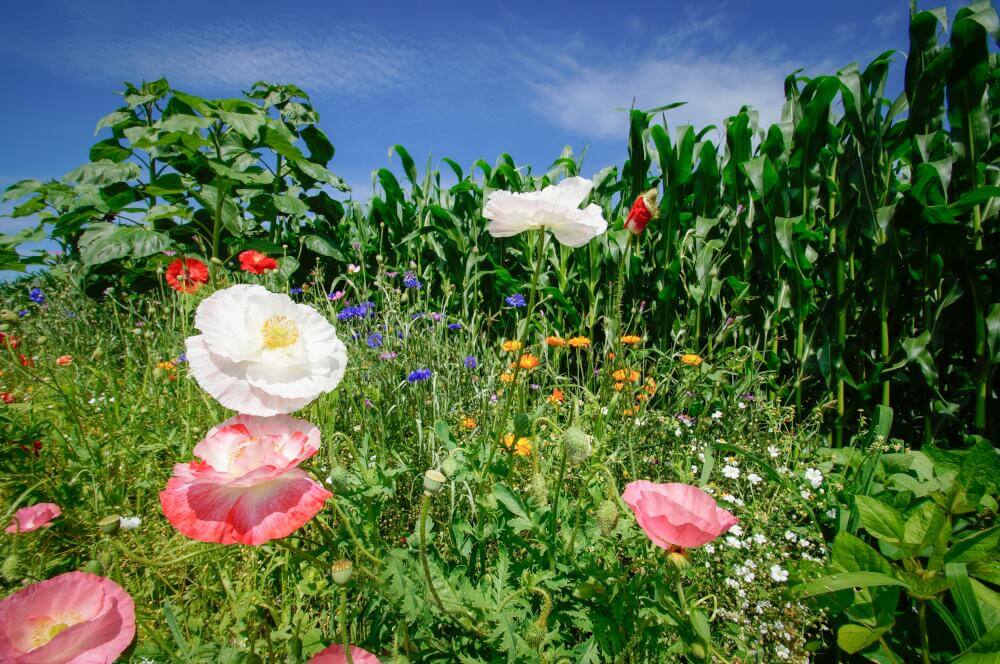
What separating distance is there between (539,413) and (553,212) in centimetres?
61

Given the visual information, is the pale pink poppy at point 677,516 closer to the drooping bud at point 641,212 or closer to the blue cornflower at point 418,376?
the drooping bud at point 641,212

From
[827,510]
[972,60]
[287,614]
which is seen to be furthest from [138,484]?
[972,60]

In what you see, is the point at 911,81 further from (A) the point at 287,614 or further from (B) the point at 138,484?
(B) the point at 138,484

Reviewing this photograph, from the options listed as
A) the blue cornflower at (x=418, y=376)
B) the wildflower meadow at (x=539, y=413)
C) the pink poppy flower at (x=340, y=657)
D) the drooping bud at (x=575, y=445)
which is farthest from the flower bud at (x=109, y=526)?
the blue cornflower at (x=418, y=376)

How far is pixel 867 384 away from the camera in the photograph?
7.95ft

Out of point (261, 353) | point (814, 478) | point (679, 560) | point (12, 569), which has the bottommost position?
point (814, 478)

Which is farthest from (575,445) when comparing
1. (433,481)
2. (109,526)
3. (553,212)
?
(109,526)

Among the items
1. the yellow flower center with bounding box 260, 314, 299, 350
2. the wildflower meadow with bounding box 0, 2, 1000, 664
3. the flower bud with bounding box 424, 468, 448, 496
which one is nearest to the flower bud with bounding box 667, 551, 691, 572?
the wildflower meadow with bounding box 0, 2, 1000, 664

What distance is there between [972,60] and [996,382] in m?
1.54

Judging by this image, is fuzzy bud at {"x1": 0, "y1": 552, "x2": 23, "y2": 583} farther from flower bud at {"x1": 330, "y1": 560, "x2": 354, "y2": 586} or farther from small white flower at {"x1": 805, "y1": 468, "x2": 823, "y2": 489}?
small white flower at {"x1": 805, "y1": 468, "x2": 823, "y2": 489}

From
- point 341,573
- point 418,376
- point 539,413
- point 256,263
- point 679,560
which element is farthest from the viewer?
point 256,263

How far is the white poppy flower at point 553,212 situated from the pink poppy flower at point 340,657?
827 mm

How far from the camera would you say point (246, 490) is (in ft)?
2.23

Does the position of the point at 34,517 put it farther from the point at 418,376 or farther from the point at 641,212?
the point at 641,212
